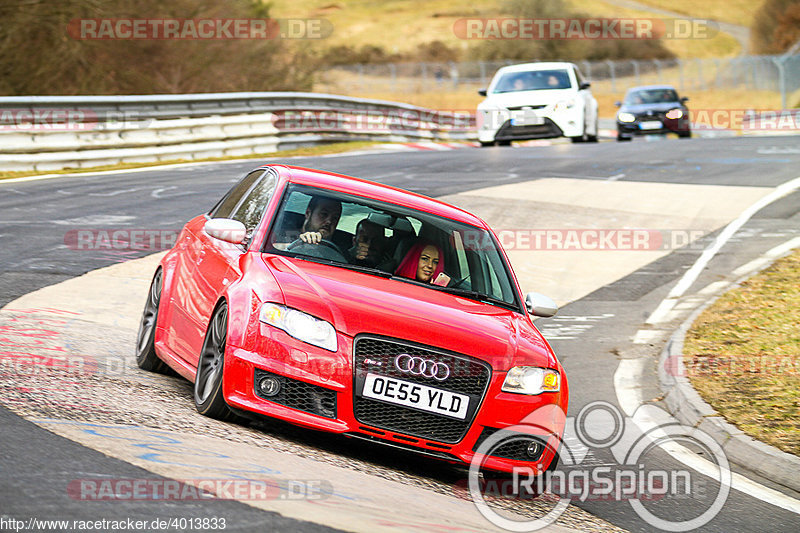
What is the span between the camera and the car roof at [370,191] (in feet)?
24.1

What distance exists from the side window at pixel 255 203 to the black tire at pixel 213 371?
0.82m

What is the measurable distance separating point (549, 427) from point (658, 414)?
2.72 meters

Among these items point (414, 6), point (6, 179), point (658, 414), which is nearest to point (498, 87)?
point (6, 179)

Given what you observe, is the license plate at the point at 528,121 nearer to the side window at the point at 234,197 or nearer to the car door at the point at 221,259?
the side window at the point at 234,197

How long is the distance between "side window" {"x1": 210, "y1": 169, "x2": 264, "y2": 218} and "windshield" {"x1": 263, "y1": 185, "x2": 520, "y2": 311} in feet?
2.83

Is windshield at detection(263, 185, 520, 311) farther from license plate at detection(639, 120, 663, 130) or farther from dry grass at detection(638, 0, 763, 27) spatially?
dry grass at detection(638, 0, 763, 27)

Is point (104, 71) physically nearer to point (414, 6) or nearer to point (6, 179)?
point (6, 179)

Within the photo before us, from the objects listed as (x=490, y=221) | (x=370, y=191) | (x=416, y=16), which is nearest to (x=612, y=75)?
(x=490, y=221)

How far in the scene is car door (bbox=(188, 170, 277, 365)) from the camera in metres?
6.72

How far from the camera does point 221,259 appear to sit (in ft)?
23.1

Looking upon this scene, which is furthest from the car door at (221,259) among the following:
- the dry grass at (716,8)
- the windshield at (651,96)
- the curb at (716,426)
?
the dry grass at (716,8)

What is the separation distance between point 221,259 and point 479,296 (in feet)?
5.39

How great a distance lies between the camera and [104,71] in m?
29.0

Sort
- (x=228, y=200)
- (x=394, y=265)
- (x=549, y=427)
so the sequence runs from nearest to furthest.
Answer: (x=549, y=427) < (x=394, y=265) < (x=228, y=200)
